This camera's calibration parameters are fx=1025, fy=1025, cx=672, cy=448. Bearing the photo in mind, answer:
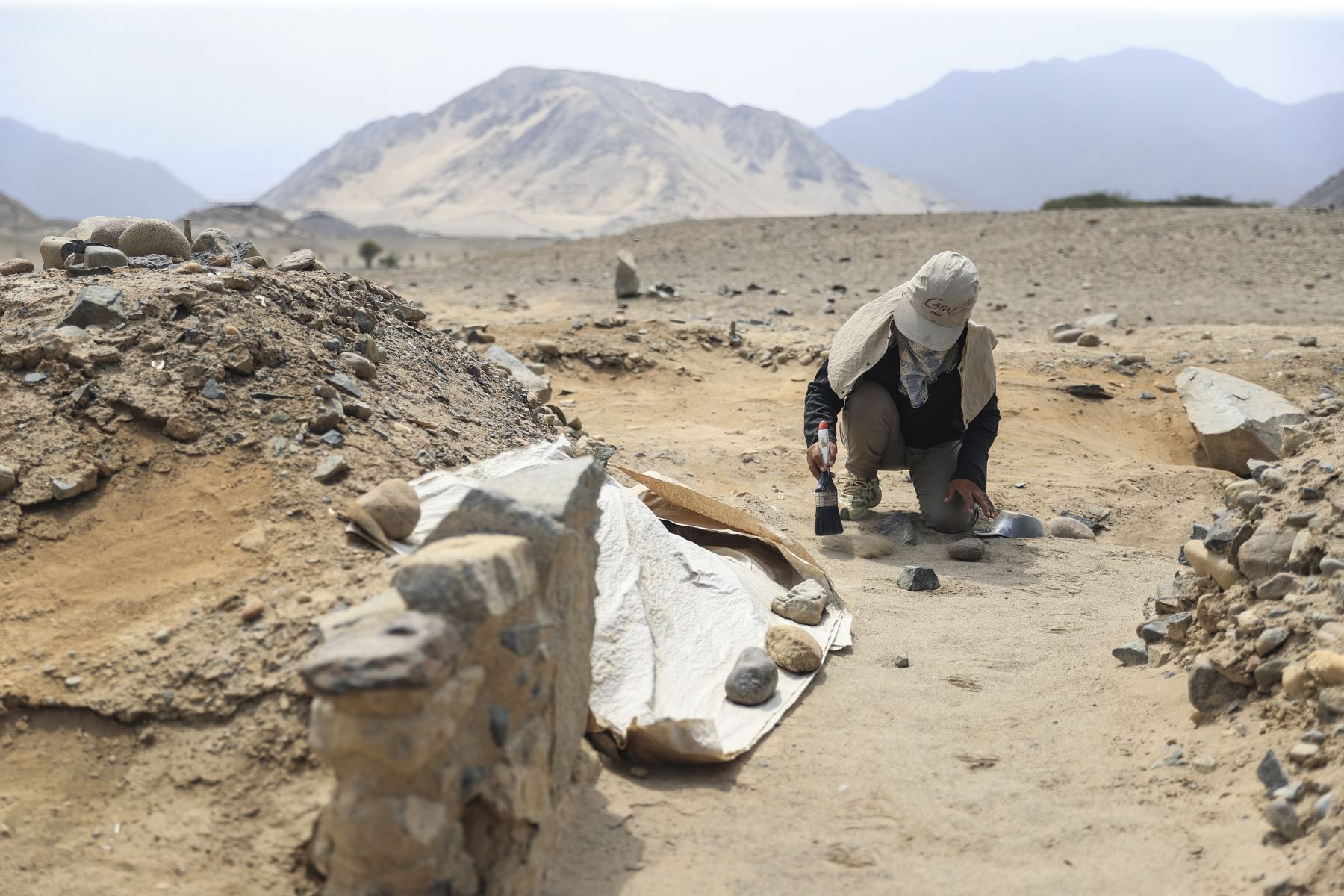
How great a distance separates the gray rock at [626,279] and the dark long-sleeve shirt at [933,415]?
630cm

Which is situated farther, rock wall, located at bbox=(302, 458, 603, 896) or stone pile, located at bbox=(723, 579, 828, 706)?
stone pile, located at bbox=(723, 579, 828, 706)

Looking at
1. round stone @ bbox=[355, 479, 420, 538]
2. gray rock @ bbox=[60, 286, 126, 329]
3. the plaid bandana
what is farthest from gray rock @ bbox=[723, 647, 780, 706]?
gray rock @ bbox=[60, 286, 126, 329]

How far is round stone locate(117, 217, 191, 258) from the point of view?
410cm

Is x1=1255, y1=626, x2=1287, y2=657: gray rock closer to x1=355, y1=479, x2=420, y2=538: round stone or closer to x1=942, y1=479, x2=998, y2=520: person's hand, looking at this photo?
x1=942, y1=479, x2=998, y2=520: person's hand

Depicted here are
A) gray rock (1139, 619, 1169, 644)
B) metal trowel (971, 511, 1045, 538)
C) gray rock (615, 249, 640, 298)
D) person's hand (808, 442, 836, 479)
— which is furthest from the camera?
gray rock (615, 249, 640, 298)

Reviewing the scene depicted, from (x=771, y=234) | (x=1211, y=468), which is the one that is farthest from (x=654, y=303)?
(x=1211, y=468)

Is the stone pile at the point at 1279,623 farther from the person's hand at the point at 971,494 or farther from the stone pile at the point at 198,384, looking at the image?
the stone pile at the point at 198,384

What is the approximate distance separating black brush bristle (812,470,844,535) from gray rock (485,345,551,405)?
203cm

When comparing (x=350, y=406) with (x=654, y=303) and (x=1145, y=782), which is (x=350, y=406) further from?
(x=654, y=303)

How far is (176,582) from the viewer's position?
2678 millimetres

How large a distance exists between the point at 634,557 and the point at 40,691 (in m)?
1.61

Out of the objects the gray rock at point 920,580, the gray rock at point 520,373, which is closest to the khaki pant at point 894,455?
the gray rock at point 920,580

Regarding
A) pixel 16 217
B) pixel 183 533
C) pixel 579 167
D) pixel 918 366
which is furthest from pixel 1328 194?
pixel 579 167

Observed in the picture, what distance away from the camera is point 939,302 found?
4281 mm
